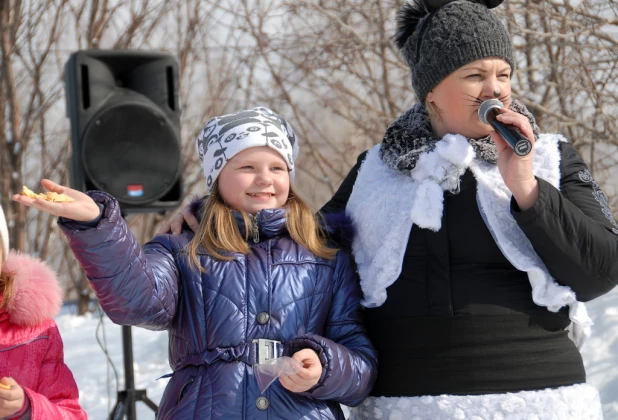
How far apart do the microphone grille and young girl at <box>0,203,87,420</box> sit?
1216 mm

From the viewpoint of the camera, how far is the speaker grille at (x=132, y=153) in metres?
4.61

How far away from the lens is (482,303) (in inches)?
84.5

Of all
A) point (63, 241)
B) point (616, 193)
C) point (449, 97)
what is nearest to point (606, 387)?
point (616, 193)

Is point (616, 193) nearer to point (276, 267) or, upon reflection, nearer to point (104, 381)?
point (104, 381)

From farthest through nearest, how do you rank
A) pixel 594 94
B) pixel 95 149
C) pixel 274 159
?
1. pixel 594 94
2. pixel 95 149
3. pixel 274 159

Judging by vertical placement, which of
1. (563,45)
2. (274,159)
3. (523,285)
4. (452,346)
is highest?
(563,45)

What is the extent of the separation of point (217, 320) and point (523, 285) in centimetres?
77

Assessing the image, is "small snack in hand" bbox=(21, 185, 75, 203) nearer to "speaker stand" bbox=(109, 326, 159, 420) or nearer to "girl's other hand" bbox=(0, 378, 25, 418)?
"girl's other hand" bbox=(0, 378, 25, 418)

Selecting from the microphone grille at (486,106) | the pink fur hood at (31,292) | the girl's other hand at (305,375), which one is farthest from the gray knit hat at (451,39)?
the pink fur hood at (31,292)

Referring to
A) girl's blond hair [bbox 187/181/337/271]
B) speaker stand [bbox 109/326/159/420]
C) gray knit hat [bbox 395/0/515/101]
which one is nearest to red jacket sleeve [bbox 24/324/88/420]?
girl's blond hair [bbox 187/181/337/271]

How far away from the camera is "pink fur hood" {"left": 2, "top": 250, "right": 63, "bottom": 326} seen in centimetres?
227

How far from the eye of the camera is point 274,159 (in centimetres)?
244

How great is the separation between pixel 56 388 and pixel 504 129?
130 cm

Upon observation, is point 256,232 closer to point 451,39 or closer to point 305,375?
point 305,375
